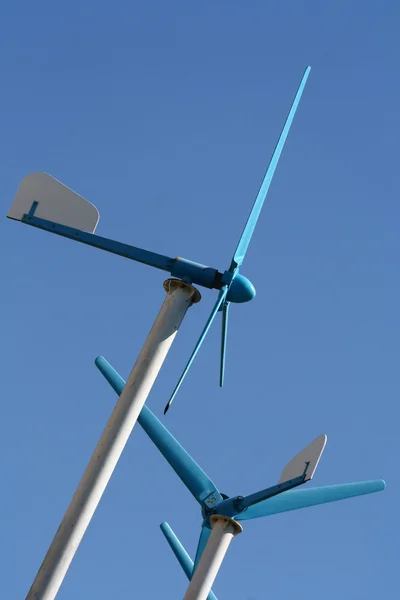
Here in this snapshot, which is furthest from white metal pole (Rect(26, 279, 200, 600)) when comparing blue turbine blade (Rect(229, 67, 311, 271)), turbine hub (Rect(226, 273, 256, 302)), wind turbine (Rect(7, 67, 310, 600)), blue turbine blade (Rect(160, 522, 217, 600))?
blue turbine blade (Rect(160, 522, 217, 600))

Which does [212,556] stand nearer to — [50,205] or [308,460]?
[308,460]

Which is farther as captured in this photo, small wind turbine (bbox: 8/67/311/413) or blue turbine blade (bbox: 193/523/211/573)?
blue turbine blade (bbox: 193/523/211/573)

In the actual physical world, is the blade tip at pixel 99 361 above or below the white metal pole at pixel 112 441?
above

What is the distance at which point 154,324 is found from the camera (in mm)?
16797

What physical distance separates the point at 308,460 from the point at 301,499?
5.26 meters

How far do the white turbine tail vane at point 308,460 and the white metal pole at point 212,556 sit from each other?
8.56 ft

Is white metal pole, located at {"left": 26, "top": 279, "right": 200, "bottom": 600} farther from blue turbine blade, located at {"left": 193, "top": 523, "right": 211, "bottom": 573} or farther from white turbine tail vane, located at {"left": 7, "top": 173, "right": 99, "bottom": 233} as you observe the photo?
blue turbine blade, located at {"left": 193, "top": 523, "right": 211, "bottom": 573}

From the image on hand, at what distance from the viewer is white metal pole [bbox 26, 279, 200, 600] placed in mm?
14180

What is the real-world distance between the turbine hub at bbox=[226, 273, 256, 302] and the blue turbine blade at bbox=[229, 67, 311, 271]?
33cm

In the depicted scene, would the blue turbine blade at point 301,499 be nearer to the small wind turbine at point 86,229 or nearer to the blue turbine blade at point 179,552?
the blue turbine blade at point 179,552

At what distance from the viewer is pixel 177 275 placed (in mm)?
18000

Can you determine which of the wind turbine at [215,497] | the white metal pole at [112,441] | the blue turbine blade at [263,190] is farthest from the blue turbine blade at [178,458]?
the white metal pole at [112,441]

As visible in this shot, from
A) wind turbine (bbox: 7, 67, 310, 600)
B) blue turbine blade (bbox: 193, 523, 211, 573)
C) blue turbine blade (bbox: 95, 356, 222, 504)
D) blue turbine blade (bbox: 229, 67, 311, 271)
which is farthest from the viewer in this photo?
blue turbine blade (bbox: 95, 356, 222, 504)

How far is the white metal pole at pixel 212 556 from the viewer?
2105 centimetres
